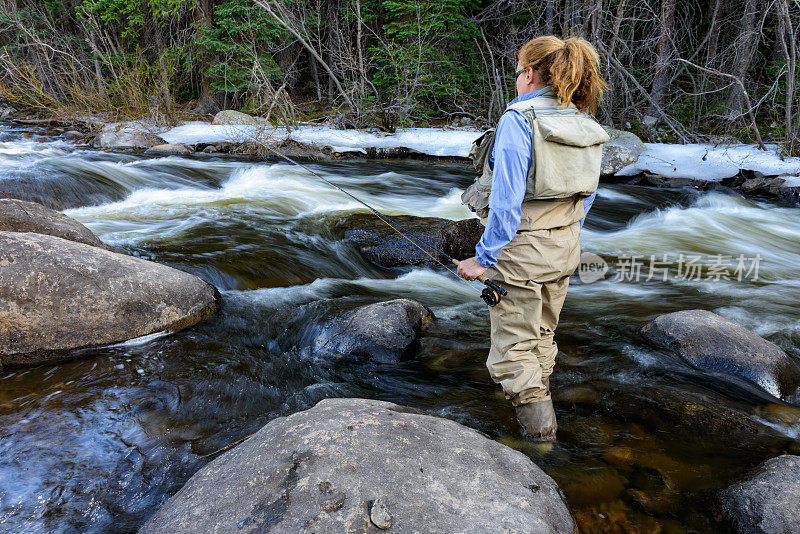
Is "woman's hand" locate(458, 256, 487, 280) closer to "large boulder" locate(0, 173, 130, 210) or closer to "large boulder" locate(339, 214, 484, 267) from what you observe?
"large boulder" locate(339, 214, 484, 267)

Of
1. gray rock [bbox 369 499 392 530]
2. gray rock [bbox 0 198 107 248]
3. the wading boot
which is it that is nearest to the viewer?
gray rock [bbox 369 499 392 530]

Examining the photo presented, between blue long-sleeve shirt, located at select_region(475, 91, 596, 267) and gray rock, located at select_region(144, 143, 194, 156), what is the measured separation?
11.0 meters

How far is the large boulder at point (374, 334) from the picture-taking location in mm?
4141

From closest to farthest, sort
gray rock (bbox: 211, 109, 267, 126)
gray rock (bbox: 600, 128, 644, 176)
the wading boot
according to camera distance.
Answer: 1. the wading boot
2. gray rock (bbox: 600, 128, 644, 176)
3. gray rock (bbox: 211, 109, 267, 126)

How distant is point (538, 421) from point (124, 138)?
12962mm

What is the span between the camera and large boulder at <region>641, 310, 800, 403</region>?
149 inches

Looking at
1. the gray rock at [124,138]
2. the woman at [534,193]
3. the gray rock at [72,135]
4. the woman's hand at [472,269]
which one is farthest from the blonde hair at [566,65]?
the gray rock at [72,135]

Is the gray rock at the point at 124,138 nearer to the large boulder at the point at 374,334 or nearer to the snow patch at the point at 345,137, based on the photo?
the snow patch at the point at 345,137

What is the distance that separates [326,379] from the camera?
3873mm

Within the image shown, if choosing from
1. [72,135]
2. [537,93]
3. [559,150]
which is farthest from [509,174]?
[72,135]

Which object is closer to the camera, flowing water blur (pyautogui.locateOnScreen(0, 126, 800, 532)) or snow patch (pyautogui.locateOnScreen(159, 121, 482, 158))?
flowing water blur (pyautogui.locateOnScreen(0, 126, 800, 532))

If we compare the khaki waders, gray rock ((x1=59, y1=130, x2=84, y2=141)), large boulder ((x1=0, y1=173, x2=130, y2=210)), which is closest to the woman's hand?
the khaki waders

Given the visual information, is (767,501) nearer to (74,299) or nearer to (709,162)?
(74,299)

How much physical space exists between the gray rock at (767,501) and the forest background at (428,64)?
10.7 meters
